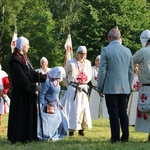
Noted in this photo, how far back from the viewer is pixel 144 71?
7863 mm

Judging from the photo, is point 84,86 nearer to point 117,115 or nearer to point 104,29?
point 117,115

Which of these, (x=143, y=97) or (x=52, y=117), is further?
(x=52, y=117)

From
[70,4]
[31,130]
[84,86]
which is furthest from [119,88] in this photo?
[70,4]

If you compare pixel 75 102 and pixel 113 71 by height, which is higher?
pixel 113 71

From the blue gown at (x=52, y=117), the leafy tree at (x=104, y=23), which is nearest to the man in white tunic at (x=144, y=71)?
the blue gown at (x=52, y=117)

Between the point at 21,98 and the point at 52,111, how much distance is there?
37.8 inches

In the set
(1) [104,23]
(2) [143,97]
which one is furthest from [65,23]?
(2) [143,97]

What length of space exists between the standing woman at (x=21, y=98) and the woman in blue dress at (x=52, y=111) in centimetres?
37

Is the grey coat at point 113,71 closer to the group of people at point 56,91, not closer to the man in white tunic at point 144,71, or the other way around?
the group of people at point 56,91

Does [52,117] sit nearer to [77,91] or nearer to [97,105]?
[77,91]

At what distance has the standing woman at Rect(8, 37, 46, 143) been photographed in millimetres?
7648

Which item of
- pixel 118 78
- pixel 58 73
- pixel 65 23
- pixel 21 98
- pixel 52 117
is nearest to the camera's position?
pixel 118 78

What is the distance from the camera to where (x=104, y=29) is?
121 ft

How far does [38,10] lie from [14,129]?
36689mm
